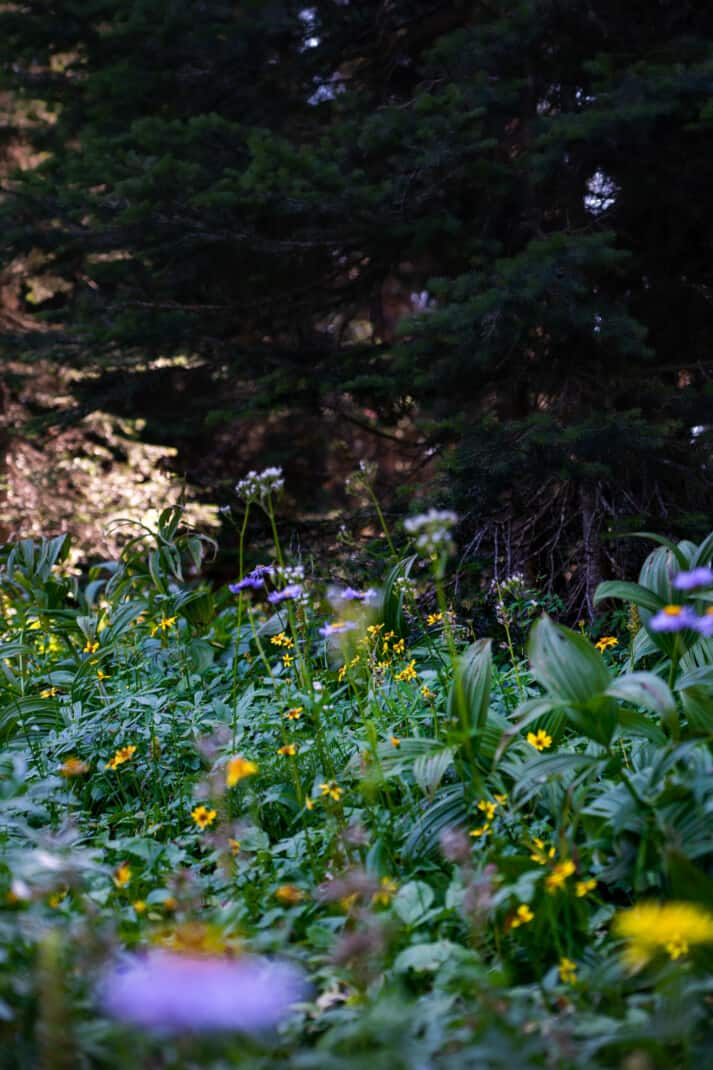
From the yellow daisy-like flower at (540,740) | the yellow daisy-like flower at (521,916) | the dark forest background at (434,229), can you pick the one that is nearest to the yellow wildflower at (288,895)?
the yellow daisy-like flower at (521,916)

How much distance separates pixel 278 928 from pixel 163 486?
6.17 m

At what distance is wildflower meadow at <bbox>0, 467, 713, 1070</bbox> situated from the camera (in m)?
1.17

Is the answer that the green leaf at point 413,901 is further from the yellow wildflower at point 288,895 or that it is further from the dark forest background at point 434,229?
the dark forest background at point 434,229

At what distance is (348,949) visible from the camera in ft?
3.83

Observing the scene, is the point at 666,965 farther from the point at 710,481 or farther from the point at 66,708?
the point at 710,481

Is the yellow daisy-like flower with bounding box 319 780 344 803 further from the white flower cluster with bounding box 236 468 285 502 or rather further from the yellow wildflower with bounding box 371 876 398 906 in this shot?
the white flower cluster with bounding box 236 468 285 502

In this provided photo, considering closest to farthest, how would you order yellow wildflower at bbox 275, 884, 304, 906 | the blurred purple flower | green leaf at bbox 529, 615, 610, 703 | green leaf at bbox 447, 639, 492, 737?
the blurred purple flower → yellow wildflower at bbox 275, 884, 304, 906 → green leaf at bbox 529, 615, 610, 703 → green leaf at bbox 447, 639, 492, 737

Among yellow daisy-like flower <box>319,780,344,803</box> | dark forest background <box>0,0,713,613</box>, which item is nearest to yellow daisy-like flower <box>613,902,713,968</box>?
yellow daisy-like flower <box>319,780,344,803</box>

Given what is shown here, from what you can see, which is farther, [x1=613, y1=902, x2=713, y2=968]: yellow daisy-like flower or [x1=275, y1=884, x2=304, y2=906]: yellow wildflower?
[x1=275, y1=884, x2=304, y2=906]: yellow wildflower

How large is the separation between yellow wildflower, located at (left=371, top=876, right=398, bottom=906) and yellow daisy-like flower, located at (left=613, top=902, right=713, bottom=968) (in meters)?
0.38

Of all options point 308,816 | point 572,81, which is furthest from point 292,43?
point 308,816

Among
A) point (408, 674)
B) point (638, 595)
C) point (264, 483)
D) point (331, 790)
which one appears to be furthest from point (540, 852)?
point (264, 483)

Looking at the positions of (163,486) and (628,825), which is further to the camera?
(163,486)

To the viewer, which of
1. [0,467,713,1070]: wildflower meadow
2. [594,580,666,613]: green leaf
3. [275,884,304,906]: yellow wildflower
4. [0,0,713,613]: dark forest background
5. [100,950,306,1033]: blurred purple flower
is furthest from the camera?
[0,0,713,613]: dark forest background
